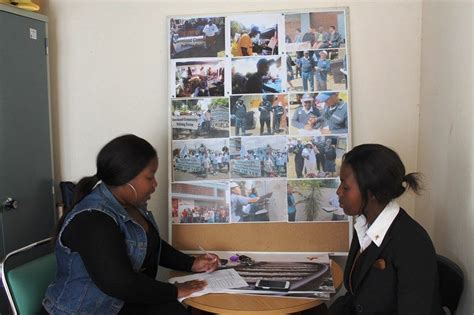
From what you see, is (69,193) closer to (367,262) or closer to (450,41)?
(367,262)

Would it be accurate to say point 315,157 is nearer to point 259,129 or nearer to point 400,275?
point 259,129

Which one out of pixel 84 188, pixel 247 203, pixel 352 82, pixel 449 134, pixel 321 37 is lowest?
pixel 247 203

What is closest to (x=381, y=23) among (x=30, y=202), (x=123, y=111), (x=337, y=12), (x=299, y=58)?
(x=337, y=12)

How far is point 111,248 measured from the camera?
139 centimetres

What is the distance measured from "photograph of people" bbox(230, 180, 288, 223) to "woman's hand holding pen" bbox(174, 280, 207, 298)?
1.88 feet

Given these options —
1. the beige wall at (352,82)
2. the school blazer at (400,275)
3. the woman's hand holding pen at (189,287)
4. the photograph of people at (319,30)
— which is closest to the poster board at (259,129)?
the photograph of people at (319,30)

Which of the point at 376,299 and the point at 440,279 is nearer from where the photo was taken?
the point at 376,299

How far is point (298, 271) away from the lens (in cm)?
178

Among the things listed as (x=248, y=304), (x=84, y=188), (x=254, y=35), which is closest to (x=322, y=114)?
(x=254, y=35)

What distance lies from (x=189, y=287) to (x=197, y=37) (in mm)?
1305

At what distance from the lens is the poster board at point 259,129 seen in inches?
83.3

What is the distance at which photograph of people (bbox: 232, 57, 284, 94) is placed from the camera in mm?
2133

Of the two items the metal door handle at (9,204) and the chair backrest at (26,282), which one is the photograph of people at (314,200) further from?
the metal door handle at (9,204)

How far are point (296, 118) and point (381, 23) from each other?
675mm
